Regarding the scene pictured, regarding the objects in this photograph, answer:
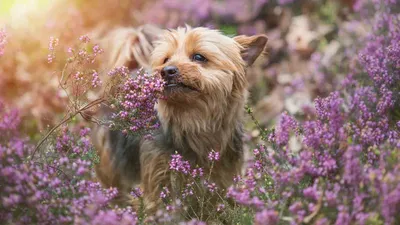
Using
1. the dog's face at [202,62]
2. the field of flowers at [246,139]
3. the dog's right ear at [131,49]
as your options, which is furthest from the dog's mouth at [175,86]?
the dog's right ear at [131,49]

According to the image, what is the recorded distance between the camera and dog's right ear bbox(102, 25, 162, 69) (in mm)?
5023

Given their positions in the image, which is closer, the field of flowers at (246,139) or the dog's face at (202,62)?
the field of flowers at (246,139)

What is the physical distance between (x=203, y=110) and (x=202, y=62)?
32 cm

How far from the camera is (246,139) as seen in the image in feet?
14.6

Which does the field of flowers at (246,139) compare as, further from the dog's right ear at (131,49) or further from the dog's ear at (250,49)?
the dog's ear at (250,49)

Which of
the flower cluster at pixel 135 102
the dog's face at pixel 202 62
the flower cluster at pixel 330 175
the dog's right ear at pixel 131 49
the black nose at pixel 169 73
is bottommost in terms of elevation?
the flower cluster at pixel 330 175

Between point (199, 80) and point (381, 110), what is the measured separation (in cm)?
111

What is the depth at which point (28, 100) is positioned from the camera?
6.54 m

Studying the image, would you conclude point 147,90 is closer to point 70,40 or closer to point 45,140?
point 45,140

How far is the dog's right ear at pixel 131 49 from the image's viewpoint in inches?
198

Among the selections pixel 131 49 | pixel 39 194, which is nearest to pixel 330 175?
pixel 39 194

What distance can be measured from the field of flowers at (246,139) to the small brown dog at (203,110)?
0.51ft

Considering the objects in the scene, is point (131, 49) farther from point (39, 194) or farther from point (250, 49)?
point (39, 194)

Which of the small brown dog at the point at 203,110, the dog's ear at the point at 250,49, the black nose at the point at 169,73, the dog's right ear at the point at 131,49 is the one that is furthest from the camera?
the dog's right ear at the point at 131,49
